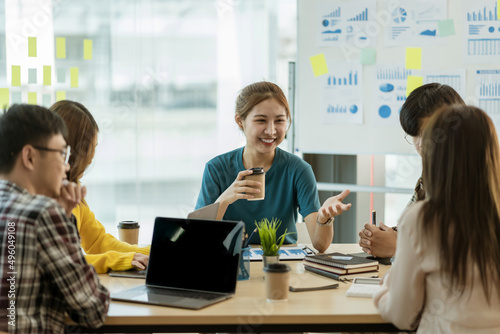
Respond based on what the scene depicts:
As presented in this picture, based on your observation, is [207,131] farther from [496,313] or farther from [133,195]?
[496,313]

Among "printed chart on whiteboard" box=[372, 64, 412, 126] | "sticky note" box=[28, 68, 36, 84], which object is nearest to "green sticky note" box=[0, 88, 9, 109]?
"sticky note" box=[28, 68, 36, 84]

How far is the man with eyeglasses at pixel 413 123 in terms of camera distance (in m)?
2.16

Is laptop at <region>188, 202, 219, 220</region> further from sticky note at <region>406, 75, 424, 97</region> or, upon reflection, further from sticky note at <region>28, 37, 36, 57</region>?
sticky note at <region>28, 37, 36, 57</region>

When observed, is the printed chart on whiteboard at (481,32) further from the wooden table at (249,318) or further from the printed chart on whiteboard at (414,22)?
the wooden table at (249,318)

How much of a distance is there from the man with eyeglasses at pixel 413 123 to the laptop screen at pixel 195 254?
635 mm

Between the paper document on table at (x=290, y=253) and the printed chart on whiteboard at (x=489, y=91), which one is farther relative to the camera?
the printed chart on whiteboard at (x=489, y=91)

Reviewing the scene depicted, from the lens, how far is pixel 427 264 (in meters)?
1.44

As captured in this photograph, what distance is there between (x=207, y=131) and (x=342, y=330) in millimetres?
2629

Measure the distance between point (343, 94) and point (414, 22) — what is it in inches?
23.1

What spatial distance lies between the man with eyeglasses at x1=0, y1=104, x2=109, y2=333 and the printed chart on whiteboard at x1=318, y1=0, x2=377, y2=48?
2410mm

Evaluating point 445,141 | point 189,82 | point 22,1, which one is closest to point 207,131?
point 189,82

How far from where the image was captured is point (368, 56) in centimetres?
356

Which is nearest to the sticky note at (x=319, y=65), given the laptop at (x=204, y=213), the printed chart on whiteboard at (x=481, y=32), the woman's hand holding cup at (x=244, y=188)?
the printed chart on whiteboard at (x=481, y=32)

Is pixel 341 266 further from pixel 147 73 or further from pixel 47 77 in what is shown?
pixel 47 77
